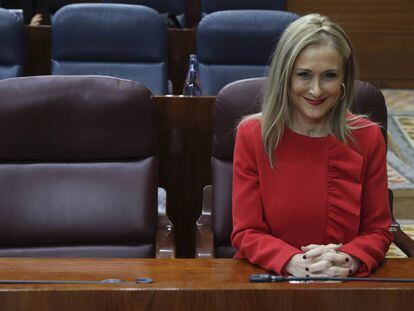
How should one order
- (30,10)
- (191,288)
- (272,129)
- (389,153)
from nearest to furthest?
(191,288) < (272,129) < (389,153) < (30,10)

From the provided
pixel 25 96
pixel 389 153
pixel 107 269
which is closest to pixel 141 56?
pixel 389 153

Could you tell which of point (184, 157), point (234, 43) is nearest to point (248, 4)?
point (234, 43)

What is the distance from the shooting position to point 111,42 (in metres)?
2.15

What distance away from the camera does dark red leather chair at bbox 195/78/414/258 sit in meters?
1.27

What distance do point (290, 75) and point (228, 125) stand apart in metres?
0.24

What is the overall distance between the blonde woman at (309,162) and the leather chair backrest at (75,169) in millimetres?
242

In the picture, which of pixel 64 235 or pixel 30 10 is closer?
pixel 64 235

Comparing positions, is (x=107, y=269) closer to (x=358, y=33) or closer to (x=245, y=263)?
(x=245, y=263)

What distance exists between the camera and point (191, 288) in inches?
32.2

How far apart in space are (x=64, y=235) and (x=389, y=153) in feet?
4.48

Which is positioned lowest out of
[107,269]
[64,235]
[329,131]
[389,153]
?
[389,153]

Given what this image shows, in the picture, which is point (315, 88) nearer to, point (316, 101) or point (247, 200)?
point (316, 101)

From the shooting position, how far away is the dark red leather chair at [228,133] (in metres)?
1.27

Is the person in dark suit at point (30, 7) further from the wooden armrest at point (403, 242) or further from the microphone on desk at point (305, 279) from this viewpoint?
the microphone on desk at point (305, 279)
